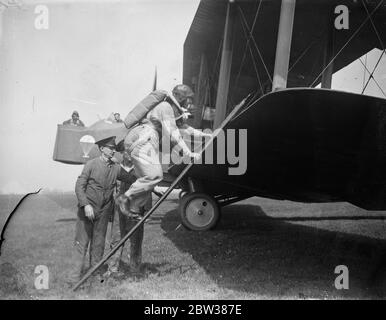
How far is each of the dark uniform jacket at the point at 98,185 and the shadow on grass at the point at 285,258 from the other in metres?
1.34

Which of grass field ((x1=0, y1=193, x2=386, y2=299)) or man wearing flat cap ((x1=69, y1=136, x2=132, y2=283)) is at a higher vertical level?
man wearing flat cap ((x1=69, y1=136, x2=132, y2=283))

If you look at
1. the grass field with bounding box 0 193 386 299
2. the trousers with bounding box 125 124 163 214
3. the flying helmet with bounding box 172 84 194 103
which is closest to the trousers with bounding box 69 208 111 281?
the grass field with bounding box 0 193 386 299

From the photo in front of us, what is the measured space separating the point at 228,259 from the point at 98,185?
1840 mm

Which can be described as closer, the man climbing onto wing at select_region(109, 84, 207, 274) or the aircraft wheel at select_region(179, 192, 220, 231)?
the man climbing onto wing at select_region(109, 84, 207, 274)

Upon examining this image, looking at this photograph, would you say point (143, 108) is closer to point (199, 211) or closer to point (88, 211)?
point (88, 211)

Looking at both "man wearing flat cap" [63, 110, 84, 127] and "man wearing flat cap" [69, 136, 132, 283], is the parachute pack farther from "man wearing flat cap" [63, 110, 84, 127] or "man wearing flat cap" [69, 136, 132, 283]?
"man wearing flat cap" [63, 110, 84, 127]

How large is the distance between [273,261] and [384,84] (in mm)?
5483

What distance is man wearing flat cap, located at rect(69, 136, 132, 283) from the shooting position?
3.45 metres

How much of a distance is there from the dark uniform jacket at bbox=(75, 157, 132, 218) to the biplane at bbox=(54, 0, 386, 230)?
1.33 m

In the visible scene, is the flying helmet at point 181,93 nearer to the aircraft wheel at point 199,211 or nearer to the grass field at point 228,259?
the grass field at point 228,259

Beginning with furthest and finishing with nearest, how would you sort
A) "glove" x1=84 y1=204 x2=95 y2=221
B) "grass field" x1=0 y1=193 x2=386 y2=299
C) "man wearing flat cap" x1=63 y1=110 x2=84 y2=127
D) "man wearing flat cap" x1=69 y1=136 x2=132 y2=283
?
"man wearing flat cap" x1=63 y1=110 x2=84 y2=127
"man wearing flat cap" x1=69 y1=136 x2=132 y2=283
"glove" x1=84 y1=204 x2=95 y2=221
"grass field" x1=0 y1=193 x2=386 y2=299

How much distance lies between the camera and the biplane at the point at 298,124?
2633mm

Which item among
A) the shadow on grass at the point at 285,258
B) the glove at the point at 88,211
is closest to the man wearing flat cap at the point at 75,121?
the shadow on grass at the point at 285,258

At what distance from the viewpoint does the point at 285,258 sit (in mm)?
4309
